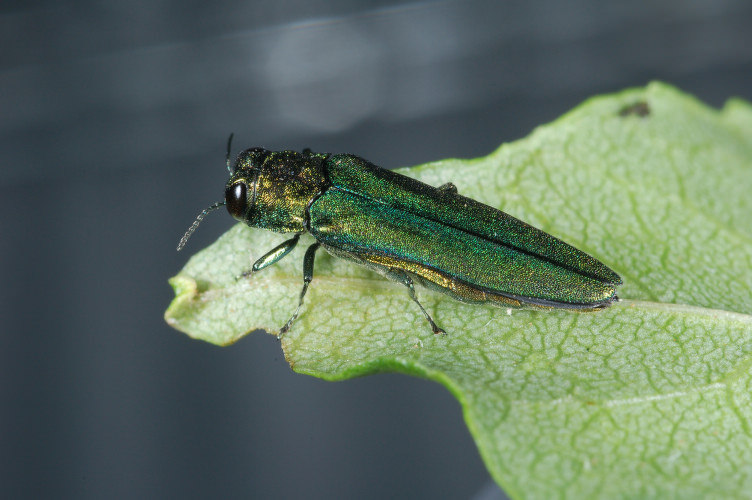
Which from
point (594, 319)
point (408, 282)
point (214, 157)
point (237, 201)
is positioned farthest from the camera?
→ point (214, 157)

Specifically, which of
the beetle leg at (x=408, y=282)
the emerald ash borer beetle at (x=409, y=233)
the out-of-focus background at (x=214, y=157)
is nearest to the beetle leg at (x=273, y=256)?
the emerald ash borer beetle at (x=409, y=233)

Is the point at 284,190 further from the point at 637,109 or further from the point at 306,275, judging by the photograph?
the point at 637,109

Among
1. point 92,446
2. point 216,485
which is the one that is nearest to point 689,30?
point 216,485

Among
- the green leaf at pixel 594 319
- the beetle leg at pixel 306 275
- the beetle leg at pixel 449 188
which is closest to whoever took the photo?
the green leaf at pixel 594 319

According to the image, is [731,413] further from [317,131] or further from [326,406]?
[317,131]

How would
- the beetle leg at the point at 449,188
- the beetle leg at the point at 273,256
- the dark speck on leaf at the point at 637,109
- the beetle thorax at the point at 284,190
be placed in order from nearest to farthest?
1. the beetle leg at the point at 273,256
2. the beetle leg at the point at 449,188
3. the beetle thorax at the point at 284,190
4. the dark speck on leaf at the point at 637,109

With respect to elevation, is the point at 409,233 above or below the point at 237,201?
below

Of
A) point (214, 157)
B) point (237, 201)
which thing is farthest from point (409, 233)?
point (214, 157)

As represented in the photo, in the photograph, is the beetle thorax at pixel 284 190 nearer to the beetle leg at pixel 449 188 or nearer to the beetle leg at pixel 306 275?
the beetle leg at pixel 306 275
